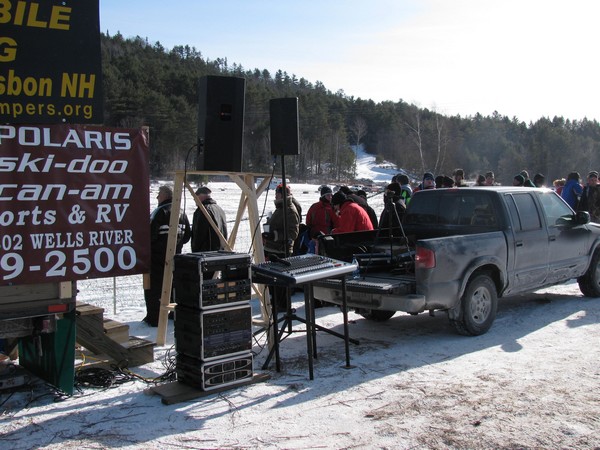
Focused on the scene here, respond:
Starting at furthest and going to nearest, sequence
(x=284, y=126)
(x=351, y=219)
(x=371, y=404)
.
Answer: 1. (x=351, y=219)
2. (x=284, y=126)
3. (x=371, y=404)

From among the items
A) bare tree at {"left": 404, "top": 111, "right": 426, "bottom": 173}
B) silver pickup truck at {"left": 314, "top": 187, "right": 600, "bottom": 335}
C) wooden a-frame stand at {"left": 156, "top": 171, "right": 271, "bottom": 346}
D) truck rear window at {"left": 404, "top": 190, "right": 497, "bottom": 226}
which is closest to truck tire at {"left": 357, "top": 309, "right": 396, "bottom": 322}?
silver pickup truck at {"left": 314, "top": 187, "right": 600, "bottom": 335}

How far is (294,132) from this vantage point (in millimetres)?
6523

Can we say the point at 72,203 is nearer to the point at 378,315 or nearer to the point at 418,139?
the point at 378,315

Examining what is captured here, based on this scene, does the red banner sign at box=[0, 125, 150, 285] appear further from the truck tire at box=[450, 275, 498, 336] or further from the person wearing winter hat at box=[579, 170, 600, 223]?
the person wearing winter hat at box=[579, 170, 600, 223]

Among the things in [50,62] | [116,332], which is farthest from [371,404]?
[50,62]

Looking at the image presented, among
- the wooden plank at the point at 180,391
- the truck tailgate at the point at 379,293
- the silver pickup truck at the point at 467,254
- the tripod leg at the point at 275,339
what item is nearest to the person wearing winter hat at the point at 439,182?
the silver pickup truck at the point at 467,254

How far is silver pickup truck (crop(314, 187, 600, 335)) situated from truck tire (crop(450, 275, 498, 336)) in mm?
12

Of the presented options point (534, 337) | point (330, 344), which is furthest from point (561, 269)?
point (330, 344)

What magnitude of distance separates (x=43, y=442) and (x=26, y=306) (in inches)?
47.3

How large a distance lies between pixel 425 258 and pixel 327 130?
74257mm

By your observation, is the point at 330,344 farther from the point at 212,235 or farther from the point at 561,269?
the point at 561,269

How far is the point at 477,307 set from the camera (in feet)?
23.8

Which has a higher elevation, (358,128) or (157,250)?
(358,128)

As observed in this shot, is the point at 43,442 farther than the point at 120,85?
No
